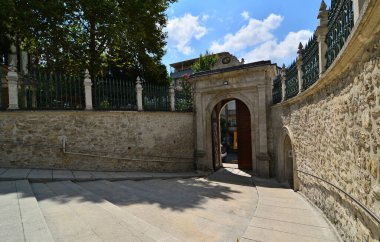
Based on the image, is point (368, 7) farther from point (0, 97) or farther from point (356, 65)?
point (0, 97)

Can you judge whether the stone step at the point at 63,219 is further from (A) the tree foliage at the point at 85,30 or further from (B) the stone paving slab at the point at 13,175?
(A) the tree foliage at the point at 85,30

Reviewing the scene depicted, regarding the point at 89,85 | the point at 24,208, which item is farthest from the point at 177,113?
the point at 24,208

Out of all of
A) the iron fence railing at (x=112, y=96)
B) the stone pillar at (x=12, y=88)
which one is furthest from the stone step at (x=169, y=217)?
the stone pillar at (x=12, y=88)

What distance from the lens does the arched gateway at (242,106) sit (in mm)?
9906

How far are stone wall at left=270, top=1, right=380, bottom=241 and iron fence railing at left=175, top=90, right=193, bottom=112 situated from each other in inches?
266

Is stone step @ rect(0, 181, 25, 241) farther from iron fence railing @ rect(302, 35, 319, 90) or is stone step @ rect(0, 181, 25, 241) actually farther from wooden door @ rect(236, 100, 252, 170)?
wooden door @ rect(236, 100, 252, 170)

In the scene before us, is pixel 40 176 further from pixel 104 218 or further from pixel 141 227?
pixel 141 227

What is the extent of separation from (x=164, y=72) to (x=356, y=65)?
14129 millimetres

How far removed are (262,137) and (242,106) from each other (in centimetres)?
321

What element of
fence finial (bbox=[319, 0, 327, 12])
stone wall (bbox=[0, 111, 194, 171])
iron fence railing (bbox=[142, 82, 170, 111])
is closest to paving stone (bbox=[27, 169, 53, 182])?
stone wall (bbox=[0, 111, 194, 171])

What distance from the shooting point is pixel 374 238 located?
2748 mm

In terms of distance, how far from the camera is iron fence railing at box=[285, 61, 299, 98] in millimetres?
7082

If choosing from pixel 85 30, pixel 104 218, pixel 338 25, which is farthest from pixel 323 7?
pixel 85 30

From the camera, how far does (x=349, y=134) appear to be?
3.37 m
